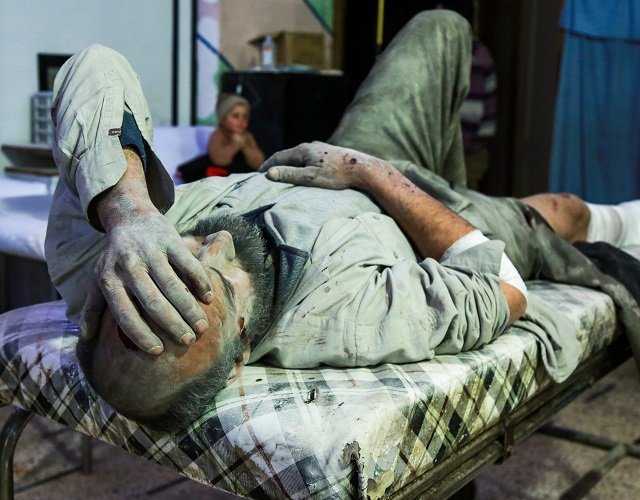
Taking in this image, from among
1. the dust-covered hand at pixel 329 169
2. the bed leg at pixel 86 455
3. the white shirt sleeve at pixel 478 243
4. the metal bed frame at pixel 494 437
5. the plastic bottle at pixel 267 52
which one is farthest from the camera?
the plastic bottle at pixel 267 52

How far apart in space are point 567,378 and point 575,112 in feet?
6.92

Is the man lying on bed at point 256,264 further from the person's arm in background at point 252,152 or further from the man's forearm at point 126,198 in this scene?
the person's arm in background at point 252,152

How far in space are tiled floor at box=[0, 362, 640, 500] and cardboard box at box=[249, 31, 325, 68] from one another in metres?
2.39

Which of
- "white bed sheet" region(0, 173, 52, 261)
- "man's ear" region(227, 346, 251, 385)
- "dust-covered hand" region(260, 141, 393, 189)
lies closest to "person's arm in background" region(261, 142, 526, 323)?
"dust-covered hand" region(260, 141, 393, 189)

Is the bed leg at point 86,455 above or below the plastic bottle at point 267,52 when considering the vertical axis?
below

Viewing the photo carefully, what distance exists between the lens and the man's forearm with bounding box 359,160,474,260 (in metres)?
1.36

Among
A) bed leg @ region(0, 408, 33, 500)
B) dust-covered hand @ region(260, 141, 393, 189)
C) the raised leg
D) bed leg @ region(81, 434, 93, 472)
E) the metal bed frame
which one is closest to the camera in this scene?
the metal bed frame

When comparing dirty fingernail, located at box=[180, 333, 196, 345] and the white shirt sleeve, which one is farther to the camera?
the white shirt sleeve

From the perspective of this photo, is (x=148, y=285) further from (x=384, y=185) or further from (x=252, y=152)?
(x=252, y=152)

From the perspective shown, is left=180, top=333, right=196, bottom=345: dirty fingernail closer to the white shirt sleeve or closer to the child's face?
the white shirt sleeve

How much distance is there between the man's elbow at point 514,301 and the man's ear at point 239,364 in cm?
41

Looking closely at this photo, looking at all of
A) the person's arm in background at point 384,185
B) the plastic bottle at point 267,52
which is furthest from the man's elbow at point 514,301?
the plastic bottle at point 267,52

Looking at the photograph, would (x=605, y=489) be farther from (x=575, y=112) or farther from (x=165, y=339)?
(x=575, y=112)

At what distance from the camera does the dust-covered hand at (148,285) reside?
0.88 metres
